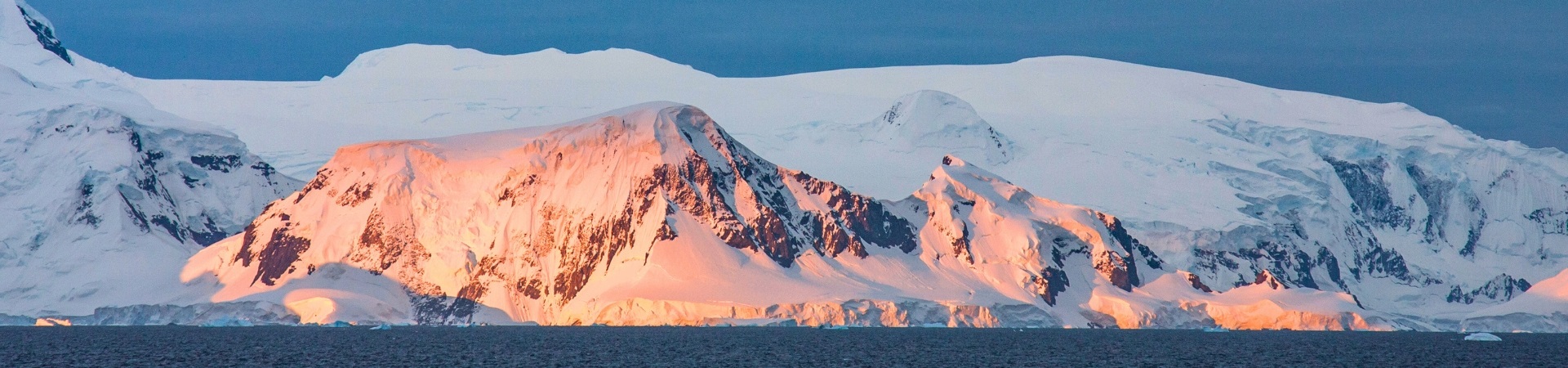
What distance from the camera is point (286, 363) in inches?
5876

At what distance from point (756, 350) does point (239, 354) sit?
4774 centimetres

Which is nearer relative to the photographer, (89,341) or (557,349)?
(557,349)

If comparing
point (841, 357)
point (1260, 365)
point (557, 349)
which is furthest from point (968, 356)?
point (557, 349)

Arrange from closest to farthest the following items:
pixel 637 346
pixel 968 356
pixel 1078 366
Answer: pixel 1078 366 → pixel 968 356 → pixel 637 346

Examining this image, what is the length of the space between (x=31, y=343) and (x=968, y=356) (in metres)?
90.1

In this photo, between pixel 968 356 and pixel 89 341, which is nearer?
pixel 968 356

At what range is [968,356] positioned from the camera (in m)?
173

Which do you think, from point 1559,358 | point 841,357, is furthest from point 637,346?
point 1559,358

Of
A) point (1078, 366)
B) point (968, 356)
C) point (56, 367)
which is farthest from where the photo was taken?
point (968, 356)

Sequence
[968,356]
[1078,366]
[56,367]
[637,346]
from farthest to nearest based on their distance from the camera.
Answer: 1. [637,346]
2. [968,356]
3. [1078,366]
4. [56,367]

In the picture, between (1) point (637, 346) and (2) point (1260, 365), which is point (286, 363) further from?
(2) point (1260, 365)

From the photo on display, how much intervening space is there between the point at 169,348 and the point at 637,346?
1696 inches

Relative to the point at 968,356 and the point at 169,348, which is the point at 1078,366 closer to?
the point at 968,356

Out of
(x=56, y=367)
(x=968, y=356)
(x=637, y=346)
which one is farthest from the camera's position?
(x=637, y=346)
